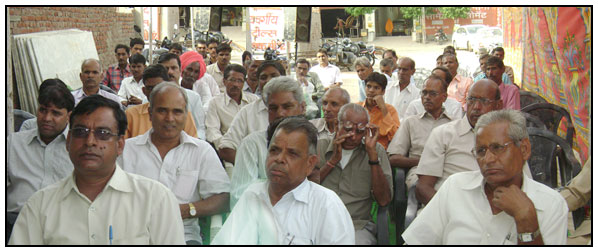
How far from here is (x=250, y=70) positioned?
24.3 ft

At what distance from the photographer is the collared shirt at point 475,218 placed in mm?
2779

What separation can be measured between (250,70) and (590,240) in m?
4.98

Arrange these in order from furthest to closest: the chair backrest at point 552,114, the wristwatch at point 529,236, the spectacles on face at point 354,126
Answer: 1. the chair backrest at point 552,114
2. the spectacles on face at point 354,126
3. the wristwatch at point 529,236

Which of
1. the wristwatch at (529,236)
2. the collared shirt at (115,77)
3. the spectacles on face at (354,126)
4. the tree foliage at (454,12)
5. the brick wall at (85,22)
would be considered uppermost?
Result: the tree foliage at (454,12)

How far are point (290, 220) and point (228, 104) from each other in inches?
128

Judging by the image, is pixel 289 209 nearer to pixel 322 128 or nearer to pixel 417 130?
pixel 322 128

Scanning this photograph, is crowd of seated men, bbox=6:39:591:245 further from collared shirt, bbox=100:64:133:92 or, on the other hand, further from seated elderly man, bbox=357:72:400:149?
collared shirt, bbox=100:64:133:92

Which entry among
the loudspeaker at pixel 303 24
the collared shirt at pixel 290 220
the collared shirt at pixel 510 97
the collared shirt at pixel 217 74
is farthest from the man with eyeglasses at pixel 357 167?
the loudspeaker at pixel 303 24

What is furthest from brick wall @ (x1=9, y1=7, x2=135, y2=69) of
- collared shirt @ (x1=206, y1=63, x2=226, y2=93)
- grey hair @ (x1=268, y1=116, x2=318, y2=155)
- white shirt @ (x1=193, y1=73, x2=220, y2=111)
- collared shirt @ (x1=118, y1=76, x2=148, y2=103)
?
grey hair @ (x1=268, y1=116, x2=318, y2=155)

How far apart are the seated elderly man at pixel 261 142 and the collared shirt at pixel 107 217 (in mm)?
887

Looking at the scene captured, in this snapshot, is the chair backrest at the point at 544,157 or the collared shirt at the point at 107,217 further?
the chair backrest at the point at 544,157

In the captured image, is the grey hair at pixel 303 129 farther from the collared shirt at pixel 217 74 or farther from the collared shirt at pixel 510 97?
the collared shirt at pixel 217 74

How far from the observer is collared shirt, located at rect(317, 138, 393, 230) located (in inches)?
158

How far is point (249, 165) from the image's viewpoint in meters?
3.82
